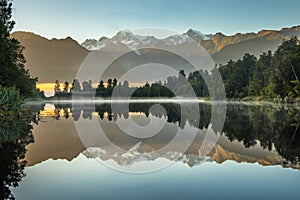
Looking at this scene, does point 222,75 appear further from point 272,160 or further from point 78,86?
point 272,160

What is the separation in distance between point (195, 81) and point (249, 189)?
5596 inches

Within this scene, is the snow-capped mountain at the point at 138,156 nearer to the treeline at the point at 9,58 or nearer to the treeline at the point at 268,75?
the treeline at the point at 9,58

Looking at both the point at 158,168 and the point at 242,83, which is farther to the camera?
the point at 242,83

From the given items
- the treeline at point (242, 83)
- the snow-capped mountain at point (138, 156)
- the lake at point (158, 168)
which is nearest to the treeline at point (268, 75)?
the treeline at point (242, 83)

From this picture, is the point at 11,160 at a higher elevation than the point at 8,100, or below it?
below

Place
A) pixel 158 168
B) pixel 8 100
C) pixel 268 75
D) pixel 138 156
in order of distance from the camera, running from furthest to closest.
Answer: pixel 268 75
pixel 8 100
pixel 138 156
pixel 158 168

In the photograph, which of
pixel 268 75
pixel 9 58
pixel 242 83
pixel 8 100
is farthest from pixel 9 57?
pixel 242 83

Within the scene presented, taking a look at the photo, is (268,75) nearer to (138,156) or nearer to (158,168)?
(138,156)

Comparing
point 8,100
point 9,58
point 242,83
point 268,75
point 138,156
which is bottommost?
point 138,156

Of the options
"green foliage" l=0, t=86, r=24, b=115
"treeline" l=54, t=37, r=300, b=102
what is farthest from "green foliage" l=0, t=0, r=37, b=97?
"treeline" l=54, t=37, r=300, b=102

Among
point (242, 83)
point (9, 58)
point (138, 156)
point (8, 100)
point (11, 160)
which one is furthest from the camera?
point (242, 83)

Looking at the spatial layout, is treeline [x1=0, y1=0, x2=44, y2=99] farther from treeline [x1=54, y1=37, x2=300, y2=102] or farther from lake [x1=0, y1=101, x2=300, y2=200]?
treeline [x1=54, y1=37, x2=300, y2=102]

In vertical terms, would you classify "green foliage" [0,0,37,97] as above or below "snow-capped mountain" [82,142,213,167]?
above

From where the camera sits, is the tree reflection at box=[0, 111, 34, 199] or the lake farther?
the tree reflection at box=[0, 111, 34, 199]
